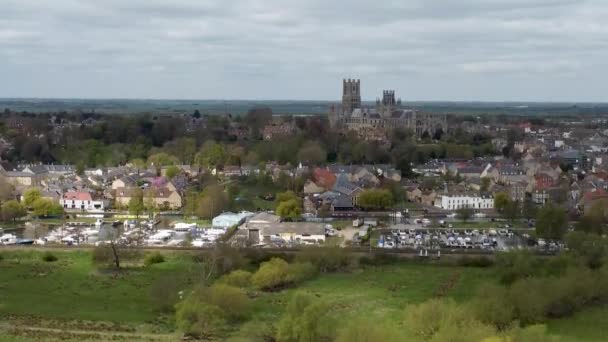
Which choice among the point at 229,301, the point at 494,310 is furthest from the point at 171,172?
the point at 494,310

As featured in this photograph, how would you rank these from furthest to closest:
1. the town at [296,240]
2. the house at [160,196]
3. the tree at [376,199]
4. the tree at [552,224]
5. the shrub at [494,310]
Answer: the house at [160,196], the tree at [376,199], the tree at [552,224], the town at [296,240], the shrub at [494,310]

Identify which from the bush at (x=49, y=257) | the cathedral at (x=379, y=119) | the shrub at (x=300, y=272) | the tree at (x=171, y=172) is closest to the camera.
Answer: the shrub at (x=300, y=272)

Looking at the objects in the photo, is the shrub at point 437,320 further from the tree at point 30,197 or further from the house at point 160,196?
the tree at point 30,197

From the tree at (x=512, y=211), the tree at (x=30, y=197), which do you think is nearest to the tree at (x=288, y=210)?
the tree at (x=512, y=211)

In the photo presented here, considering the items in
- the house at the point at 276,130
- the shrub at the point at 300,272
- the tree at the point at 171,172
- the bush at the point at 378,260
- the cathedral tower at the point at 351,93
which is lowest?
the bush at the point at 378,260

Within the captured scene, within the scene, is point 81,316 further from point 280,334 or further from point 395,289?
point 395,289

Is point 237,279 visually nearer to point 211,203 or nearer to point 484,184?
point 211,203
